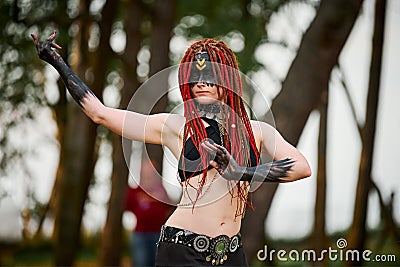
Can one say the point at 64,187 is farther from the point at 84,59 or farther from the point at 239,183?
the point at 239,183

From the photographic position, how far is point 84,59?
12477 millimetres

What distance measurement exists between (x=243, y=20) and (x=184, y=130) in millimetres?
10562

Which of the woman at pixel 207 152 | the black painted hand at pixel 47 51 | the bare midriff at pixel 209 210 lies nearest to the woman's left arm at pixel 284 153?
the woman at pixel 207 152

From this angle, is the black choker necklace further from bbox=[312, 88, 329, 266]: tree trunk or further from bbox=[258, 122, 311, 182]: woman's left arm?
bbox=[312, 88, 329, 266]: tree trunk

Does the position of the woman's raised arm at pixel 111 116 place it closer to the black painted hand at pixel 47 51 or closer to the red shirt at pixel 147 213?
the black painted hand at pixel 47 51

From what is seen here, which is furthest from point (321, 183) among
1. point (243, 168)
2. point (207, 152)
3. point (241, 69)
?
point (243, 168)

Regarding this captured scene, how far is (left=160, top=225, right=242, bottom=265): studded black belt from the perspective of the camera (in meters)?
3.96

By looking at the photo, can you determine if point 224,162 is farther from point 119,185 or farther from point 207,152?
point 119,185

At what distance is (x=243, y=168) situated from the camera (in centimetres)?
373

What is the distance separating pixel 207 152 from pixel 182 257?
0.49 m

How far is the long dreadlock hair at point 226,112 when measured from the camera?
3.98 m

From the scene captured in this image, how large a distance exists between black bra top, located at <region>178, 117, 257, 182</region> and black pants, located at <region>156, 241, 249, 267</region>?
0.30 m

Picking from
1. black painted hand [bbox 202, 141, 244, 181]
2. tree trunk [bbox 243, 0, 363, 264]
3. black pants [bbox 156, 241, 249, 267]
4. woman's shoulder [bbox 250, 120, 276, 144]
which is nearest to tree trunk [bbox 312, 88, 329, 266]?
tree trunk [bbox 243, 0, 363, 264]

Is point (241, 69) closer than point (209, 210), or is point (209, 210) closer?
point (209, 210)
